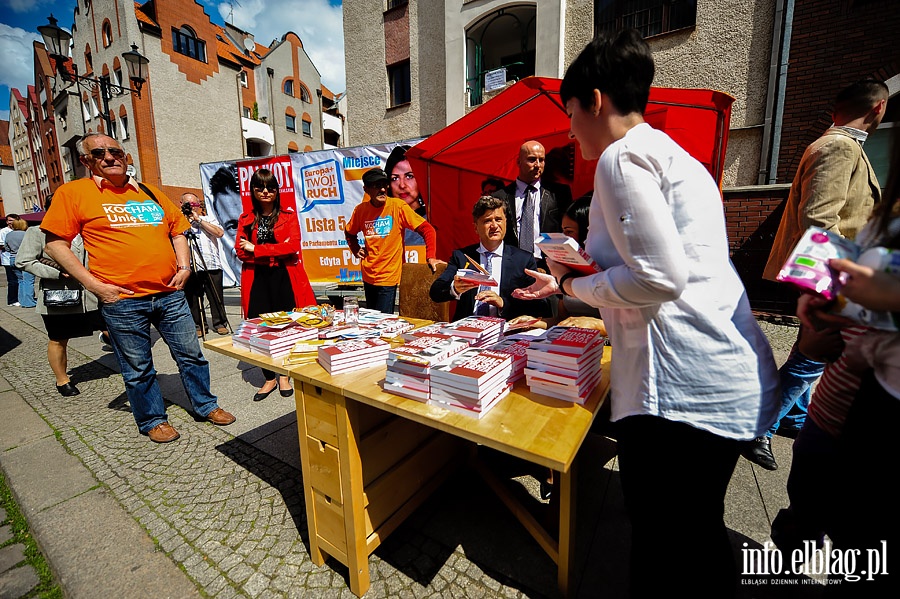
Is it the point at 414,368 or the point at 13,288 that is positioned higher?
the point at 414,368

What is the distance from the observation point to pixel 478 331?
1.82 m

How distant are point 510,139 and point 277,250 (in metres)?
2.91

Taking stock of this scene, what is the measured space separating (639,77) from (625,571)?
200cm

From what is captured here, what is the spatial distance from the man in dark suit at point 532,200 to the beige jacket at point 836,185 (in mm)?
1702

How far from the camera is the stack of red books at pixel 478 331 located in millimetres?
1799

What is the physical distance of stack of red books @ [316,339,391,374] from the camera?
5.57ft

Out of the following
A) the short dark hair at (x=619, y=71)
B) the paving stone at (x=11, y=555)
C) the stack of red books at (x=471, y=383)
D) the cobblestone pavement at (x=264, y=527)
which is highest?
the short dark hair at (x=619, y=71)

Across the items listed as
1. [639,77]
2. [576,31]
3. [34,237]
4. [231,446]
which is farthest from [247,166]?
[639,77]

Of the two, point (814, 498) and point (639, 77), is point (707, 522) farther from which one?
point (639, 77)

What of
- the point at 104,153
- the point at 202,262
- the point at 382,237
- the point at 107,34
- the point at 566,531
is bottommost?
the point at 566,531

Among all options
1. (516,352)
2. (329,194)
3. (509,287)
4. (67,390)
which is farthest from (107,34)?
(516,352)

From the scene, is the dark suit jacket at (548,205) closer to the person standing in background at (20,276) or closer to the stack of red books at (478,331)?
the stack of red books at (478,331)

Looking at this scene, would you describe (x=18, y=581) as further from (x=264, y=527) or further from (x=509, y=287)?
(x=509, y=287)

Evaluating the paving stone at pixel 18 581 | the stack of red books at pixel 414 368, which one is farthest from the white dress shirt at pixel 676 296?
the paving stone at pixel 18 581
